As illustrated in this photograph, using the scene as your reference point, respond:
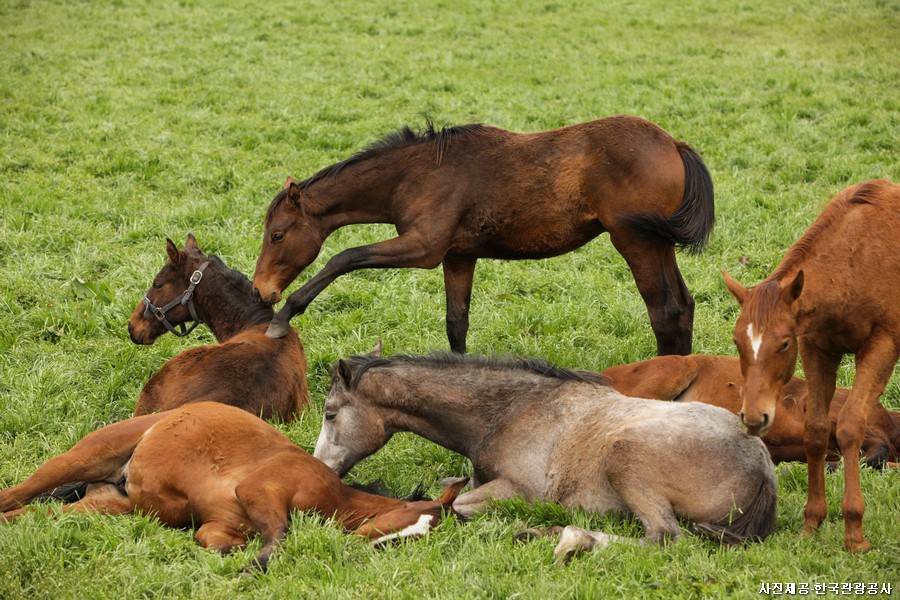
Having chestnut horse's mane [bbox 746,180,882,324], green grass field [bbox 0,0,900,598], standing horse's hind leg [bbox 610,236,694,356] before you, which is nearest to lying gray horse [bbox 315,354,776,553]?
green grass field [bbox 0,0,900,598]

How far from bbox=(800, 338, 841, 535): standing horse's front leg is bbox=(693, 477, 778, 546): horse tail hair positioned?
230mm

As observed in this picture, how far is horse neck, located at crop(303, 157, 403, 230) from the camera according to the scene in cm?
844

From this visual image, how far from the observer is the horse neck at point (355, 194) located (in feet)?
27.7

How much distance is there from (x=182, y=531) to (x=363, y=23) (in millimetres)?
17671

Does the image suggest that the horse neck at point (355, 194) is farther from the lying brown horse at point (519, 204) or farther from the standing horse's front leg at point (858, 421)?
the standing horse's front leg at point (858, 421)

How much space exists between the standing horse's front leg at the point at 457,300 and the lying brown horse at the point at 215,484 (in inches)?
116

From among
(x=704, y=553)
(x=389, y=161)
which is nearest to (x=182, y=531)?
(x=704, y=553)

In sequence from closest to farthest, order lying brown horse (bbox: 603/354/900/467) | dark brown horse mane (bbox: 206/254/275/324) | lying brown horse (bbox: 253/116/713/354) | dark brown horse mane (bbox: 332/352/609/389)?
dark brown horse mane (bbox: 332/352/609/389), lying brown horse (bbox: 603/354/900/467), lying brown horse (bbox: 253/116/713/354), dark brown horse mane (bbox: 206/254/275/324)

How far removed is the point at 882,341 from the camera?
18.1 feet

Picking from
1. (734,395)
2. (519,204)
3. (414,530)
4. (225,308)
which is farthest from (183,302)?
(734,395)

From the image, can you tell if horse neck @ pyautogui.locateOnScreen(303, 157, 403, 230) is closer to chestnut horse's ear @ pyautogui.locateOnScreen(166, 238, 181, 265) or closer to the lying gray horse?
chestnut horse's ear @ pyautogui.locateOnScreen(166, 238, 181, 265)

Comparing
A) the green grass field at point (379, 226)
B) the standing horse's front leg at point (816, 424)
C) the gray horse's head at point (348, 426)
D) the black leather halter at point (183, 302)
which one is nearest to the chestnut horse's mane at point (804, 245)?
the standing horse's front leg at point (816, 424)

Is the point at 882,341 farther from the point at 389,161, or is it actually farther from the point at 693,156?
the point at 389,161

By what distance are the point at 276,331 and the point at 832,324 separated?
4.35m
